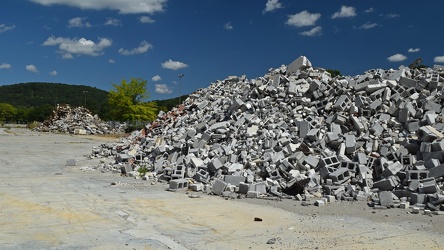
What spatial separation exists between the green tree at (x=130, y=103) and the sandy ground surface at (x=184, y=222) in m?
38.2

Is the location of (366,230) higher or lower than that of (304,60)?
lower

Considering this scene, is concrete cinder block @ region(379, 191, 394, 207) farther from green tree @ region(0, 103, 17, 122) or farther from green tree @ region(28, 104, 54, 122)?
green tree @ region(0, 103, 17, 122)

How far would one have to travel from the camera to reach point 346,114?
617 inches

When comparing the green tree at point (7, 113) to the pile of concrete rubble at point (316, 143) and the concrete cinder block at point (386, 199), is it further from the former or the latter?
the concrete cinder block at point (386, 199)

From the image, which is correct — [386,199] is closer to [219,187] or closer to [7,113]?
[219,187]

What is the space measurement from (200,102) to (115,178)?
8.65 m

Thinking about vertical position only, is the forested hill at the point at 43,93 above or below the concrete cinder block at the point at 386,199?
above

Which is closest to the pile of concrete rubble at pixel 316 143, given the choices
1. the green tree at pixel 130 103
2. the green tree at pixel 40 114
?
the green tree at pixel 130 103

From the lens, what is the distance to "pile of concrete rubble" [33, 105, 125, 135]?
5416 centimetres

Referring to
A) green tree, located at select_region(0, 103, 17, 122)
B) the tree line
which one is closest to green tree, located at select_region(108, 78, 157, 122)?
the tree line

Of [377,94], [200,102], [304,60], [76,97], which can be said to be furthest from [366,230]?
[76,97]

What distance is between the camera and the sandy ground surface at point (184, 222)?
7.49m

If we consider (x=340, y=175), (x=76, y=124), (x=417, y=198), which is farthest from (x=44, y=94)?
(x=417, y=198)

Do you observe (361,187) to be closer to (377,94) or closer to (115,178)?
(377,94)
